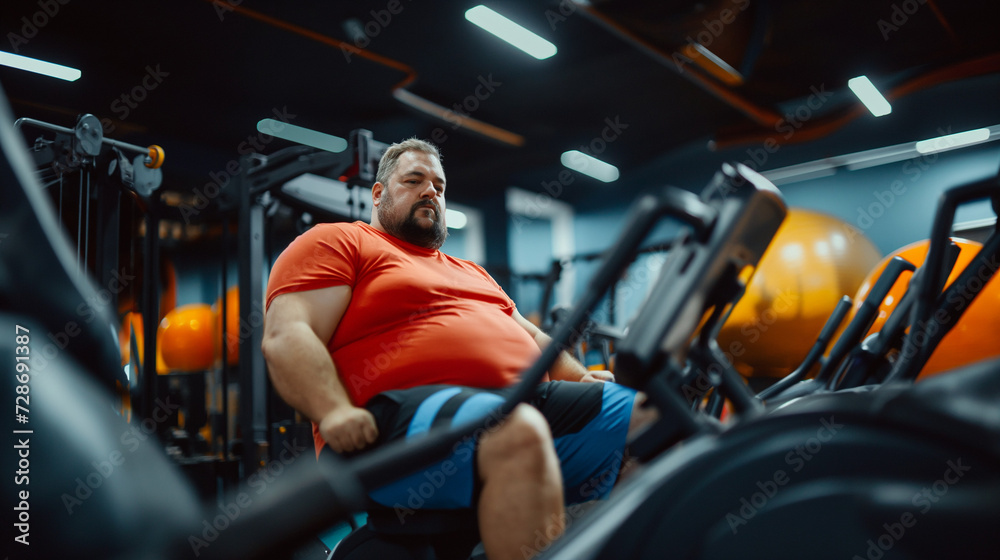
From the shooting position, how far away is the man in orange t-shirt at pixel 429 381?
1.02m

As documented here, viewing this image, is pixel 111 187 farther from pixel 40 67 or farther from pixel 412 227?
pixel 40 67

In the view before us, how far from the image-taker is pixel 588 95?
6445 millimetres

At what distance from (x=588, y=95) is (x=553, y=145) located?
1.27m

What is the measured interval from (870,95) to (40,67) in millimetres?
7278

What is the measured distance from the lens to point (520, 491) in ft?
3.29

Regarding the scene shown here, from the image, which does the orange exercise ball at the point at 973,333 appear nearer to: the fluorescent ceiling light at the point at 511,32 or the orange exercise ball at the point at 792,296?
the orange exercise ball at the point at 792,296

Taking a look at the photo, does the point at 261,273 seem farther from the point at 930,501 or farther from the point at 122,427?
the point at 930,501

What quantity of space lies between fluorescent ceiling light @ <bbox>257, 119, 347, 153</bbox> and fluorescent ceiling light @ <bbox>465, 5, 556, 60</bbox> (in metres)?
2.00

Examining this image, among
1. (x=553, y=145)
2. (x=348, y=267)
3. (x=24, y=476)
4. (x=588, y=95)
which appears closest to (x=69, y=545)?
(x=24, y=476)

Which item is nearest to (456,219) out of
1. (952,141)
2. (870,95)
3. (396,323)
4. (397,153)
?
(870,95)

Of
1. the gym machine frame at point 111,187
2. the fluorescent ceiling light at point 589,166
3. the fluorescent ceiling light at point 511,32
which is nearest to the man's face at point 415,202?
the gym machine frame at point 111,187

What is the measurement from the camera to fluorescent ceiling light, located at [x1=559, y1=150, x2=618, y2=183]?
7.92 metres

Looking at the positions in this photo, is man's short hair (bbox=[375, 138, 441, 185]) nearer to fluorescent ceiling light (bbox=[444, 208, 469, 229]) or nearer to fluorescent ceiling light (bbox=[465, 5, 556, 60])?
fluorescent ceiling light (bbox=[465, 5, 556, 60])

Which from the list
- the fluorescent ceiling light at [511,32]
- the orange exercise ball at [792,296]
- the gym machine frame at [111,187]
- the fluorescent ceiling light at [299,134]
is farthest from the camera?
the fluorescent ceiling light at [299,134]
